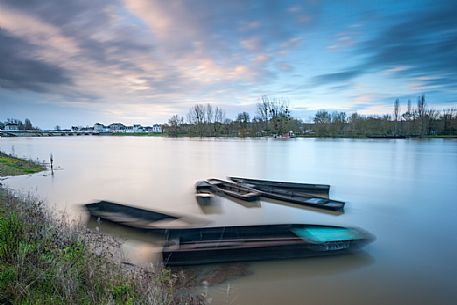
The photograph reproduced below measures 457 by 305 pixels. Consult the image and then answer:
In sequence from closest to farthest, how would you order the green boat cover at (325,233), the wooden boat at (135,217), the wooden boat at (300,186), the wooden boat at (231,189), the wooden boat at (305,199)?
1. the green boat cover at (325,233)
2. the wooden boat at (135,217)
3. the wooden boat at (305,199)
4. the wooden boat at (231,189)
5. the wooden boat at (300,186)

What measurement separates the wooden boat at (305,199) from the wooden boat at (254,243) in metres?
3.24

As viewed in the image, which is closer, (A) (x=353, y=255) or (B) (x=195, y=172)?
(A) (x=353, y=255)

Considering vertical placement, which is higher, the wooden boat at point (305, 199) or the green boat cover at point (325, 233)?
the green boat cover at point (325, 233)

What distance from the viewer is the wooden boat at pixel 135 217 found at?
7.57 m

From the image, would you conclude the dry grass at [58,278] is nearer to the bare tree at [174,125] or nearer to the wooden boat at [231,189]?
the wooden boat at [231,189]

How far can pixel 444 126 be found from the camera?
2436 inches

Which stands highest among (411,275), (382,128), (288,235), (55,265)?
(382,128)

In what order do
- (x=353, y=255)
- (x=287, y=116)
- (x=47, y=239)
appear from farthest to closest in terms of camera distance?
(x=287, y=116)
(x=353, y=255)
(x=47, y=239)

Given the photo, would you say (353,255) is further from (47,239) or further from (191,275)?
(47,239)

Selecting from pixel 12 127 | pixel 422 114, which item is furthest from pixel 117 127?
pixel 422 114

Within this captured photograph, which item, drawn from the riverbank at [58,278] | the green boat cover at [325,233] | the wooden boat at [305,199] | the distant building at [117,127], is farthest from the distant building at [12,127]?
the green boat cover at [325,233]

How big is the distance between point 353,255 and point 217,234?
3.01 metres

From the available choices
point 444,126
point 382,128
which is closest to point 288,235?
point 382,128

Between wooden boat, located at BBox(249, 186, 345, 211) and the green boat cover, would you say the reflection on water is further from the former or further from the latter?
the green boat cover
